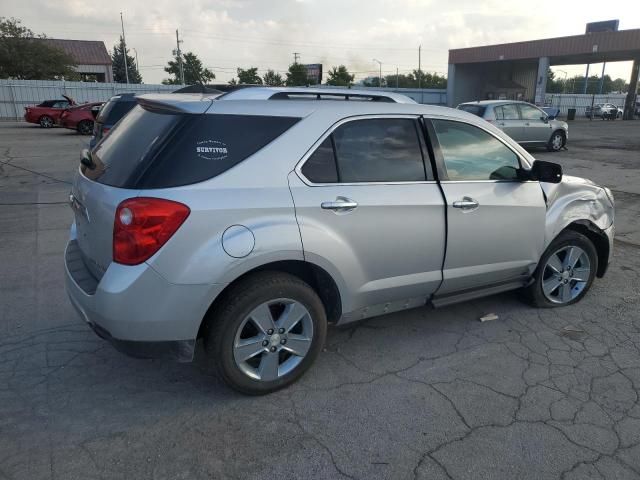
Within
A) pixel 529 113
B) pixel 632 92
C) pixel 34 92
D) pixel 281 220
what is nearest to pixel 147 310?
pixel 281 220

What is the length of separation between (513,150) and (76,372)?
3.55 meters

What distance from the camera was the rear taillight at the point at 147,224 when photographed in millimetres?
2619

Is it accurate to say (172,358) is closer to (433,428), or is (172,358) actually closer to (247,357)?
(247,357)

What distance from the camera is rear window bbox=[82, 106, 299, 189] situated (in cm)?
273

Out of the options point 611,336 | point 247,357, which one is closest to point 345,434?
point 247,357

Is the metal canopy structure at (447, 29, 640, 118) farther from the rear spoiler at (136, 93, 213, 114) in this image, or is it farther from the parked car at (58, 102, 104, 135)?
the rear spoiler at (136, 93, 213, 114)

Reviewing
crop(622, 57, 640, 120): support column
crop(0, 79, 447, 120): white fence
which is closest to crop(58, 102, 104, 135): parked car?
crop(0, 79, 447, 120): white fence

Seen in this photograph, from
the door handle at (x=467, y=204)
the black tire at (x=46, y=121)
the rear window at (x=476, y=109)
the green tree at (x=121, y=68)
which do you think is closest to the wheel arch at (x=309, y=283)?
the door handle at (x=467, y=204)

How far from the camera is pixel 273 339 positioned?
9.96ft

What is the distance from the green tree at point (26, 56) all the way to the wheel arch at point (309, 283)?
47.2 metres

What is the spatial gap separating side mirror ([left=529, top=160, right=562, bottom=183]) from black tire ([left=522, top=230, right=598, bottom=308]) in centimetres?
60

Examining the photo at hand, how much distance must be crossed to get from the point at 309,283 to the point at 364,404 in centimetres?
82

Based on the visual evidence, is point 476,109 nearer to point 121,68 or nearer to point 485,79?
point 485,79

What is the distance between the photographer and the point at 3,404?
9.71 ft
